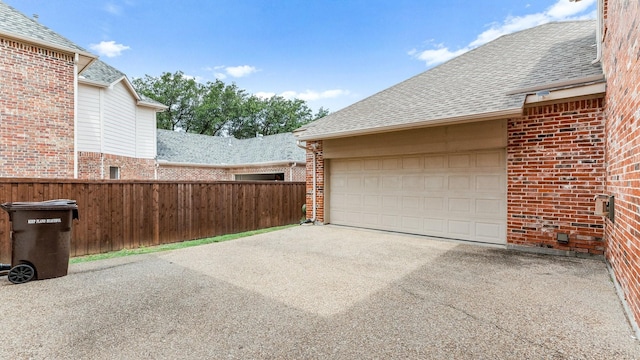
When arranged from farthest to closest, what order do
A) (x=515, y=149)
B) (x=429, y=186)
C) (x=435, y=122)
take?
(x=429, y=186) → (x=435, y=122) → (x=515, y=149)

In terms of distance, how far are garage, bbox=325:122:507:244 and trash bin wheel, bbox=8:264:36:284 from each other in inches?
262

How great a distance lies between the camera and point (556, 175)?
5.21 meters

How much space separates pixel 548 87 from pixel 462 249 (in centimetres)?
334

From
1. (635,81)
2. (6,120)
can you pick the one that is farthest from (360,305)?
(6,120)

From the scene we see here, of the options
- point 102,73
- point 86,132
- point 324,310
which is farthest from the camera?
point 102,73

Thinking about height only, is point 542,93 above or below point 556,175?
above

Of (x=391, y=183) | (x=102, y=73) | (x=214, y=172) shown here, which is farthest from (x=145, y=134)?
(x=391, y=183)

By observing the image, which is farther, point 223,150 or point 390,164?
point 223,150

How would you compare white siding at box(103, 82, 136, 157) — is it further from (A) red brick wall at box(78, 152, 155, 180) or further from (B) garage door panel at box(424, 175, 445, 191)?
(B) garage door panel at box(424, 175, 445, 191)

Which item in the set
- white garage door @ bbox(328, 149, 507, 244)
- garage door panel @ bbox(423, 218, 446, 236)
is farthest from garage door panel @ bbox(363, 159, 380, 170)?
garage door panel @ bbox(423, 218, 446, 236)

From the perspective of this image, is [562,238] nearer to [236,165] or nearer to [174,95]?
[236,165]

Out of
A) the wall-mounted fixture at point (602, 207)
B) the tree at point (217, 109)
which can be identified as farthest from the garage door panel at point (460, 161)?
the tree at point (217, 109)

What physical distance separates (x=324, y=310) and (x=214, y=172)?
1668 centimetres

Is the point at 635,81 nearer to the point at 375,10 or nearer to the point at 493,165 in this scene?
the point at 493,165
